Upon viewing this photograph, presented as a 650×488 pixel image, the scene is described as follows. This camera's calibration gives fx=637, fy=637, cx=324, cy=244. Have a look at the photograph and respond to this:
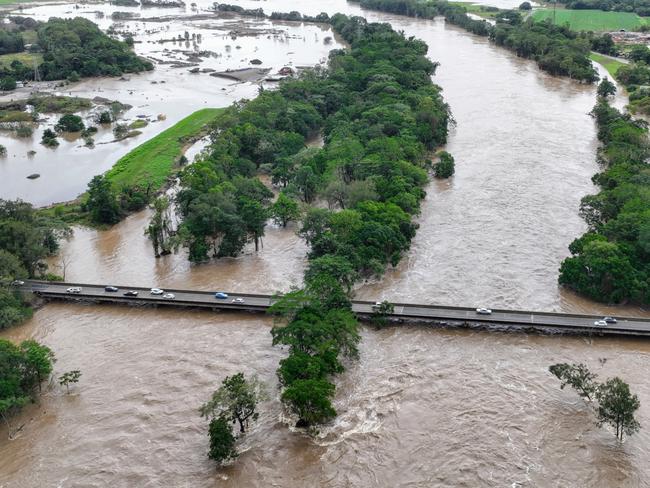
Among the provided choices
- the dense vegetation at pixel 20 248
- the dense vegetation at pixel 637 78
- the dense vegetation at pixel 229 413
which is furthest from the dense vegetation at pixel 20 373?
the dense vegetation at pixel 637 78

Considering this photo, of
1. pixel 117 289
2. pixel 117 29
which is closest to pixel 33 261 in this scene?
pixel 117 289

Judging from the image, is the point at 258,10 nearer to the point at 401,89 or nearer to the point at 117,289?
the point at 401,89

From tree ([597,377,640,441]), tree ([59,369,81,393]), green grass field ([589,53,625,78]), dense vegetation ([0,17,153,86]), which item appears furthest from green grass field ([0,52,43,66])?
tree ([597,377,640,441])

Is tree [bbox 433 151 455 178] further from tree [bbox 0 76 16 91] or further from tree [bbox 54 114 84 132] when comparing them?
tree [bbox 0 76 16 91]

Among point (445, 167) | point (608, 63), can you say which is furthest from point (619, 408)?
point (608, 63)

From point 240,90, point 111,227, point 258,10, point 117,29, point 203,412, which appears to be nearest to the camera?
point 203,412

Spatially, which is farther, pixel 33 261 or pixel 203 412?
pixel 33 261

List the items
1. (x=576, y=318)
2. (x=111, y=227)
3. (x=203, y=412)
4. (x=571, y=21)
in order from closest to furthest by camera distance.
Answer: (x=203, y=412), (x=576, y=318), (x=111, y=227), (x=571, y=21)
